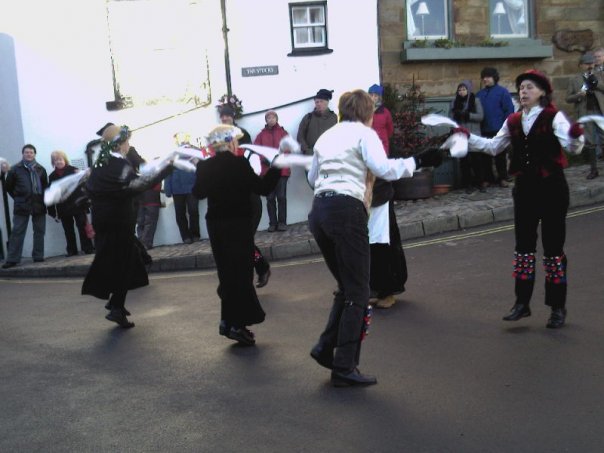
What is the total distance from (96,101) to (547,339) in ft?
34.6

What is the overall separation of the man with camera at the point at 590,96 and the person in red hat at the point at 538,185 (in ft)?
22.0

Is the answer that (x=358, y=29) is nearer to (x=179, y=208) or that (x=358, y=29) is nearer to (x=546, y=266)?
(x=179, y=208)

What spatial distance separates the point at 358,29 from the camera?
50.9 feet

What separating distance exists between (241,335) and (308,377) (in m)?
1.13

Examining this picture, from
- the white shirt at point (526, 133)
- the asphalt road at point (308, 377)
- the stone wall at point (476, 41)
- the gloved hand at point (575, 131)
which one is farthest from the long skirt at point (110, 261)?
the stone wall at point (476, 41)

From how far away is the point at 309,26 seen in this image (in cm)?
1543

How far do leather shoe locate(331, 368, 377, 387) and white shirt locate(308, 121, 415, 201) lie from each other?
1.14 m

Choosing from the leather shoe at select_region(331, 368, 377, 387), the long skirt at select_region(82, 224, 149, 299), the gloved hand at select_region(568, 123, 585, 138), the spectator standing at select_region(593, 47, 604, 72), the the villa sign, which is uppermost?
the the villa sign

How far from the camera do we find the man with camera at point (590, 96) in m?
13.7

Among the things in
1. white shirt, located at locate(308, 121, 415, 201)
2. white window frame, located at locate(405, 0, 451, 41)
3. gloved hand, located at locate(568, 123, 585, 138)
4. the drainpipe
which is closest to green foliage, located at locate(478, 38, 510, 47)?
white window frame, located at locate(405, 0, 451, 41)

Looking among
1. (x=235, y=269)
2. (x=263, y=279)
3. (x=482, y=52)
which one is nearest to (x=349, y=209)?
(x=235, y=269)

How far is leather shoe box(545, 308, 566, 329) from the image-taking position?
6.85 m

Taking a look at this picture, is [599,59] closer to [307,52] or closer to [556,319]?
[307,52]

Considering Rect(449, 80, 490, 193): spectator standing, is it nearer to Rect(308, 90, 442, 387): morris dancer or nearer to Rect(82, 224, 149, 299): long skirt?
Rect(82, 224, 149, 299): long skirt
